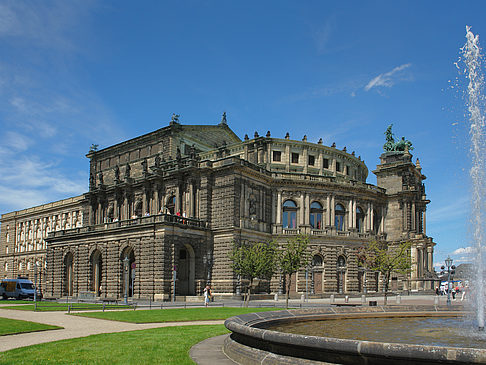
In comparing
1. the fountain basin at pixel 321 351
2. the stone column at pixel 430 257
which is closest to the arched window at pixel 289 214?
the stone column at pixel 430 257

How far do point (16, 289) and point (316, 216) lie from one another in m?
37.5

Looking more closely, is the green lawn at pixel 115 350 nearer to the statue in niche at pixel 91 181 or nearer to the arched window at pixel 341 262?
the arched window at pixel 341 262

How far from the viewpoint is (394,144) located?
7506cm

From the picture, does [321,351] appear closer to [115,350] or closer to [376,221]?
[115,350]

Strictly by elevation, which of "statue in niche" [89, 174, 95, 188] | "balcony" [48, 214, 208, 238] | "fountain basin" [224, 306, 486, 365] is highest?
"statue in niche" [89, 174, 95, 188]

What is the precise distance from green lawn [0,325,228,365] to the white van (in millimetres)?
43770

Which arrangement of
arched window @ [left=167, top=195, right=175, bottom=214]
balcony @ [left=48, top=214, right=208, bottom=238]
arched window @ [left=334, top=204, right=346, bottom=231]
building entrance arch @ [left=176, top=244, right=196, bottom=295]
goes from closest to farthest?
balcony @ [left=48, top=214, right=208, bottom=238], building entrance arch @ [left=176, top=244, right=196, bottom=295], arched window @ [left=167, top=195, right=175, bottom=214], arched window @ [left=334, top=204, right=346, bottom=231]

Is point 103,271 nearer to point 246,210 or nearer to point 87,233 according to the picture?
point 87,233

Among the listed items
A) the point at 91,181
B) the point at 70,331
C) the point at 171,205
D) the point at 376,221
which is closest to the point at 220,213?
the point at 171,205

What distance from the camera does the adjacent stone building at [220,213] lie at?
5259cm

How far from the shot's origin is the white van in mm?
56000

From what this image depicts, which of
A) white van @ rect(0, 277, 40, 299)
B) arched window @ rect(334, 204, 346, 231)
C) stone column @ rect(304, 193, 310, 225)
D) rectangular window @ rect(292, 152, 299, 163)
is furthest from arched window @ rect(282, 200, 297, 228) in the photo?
white van @ rect(0, 277, 40, 299)

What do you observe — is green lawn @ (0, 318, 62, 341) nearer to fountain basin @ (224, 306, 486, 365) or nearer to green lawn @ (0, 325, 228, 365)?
green lawn @ (0, 325, 228, 365)

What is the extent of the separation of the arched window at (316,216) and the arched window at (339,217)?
2.32 m
